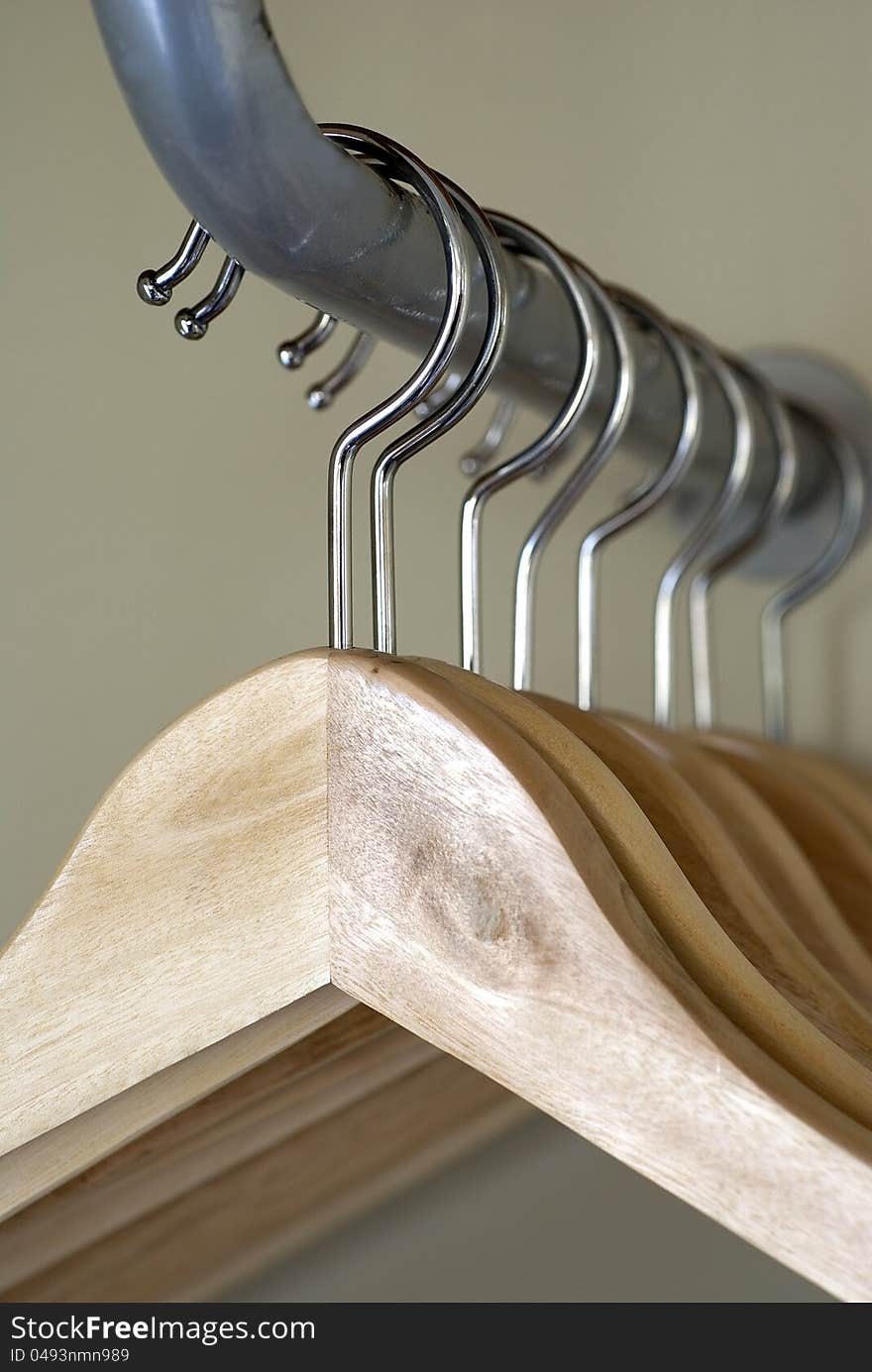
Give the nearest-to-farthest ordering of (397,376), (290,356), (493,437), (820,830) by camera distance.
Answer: (290,356) → (820,830) → (493,437) → (397,376)

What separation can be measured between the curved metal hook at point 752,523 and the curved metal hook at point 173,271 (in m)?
0.30

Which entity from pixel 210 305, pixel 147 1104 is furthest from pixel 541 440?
pixel 147 1104

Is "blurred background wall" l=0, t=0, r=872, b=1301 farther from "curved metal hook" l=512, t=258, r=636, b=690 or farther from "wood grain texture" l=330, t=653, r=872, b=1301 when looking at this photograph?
"wood grain texture" l=330, t=653, r=872, b=1301

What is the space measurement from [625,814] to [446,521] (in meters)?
0.54

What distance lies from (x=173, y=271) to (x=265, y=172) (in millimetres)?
44

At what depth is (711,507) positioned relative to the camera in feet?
1.94

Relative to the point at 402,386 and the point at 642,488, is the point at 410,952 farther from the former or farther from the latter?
the point at 642,488

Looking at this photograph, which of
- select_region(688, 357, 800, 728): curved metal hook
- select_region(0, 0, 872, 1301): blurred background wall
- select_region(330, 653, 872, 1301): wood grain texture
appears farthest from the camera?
select_region(0, 0, 872, 1301): blurred background wall

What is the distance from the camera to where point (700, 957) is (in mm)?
311

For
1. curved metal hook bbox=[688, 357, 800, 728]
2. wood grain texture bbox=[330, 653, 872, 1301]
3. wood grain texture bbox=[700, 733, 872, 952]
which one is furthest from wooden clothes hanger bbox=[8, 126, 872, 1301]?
curved metal hook bbox=[688, 357, 800, 728]

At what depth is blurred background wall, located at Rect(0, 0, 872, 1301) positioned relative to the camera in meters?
0.75

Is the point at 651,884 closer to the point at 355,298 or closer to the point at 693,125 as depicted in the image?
the point at 355,298

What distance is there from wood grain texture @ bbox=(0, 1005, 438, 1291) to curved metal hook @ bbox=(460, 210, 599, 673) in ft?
0.41

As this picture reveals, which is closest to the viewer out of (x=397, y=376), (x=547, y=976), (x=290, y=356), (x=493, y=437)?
(x=547, y=976)
